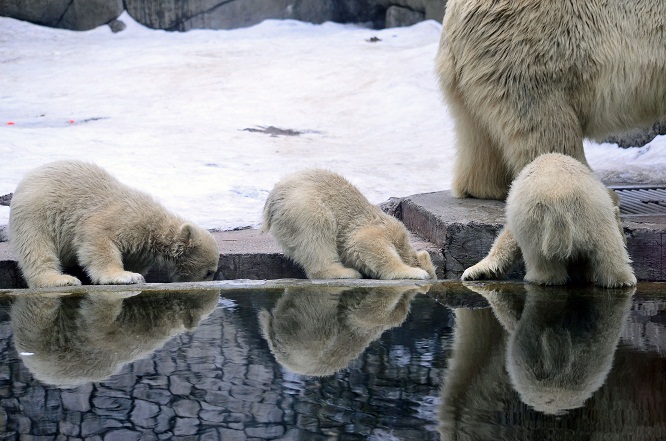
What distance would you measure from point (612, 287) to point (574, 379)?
1298 mm

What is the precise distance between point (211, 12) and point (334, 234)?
13001mm

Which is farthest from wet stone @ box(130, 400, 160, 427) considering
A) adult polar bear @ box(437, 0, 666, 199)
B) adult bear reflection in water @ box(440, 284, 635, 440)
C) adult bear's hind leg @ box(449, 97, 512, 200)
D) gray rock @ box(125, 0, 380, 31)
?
gray rock @ box(125, 0, 380, 31)

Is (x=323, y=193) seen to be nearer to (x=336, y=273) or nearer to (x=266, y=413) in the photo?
(x=336, y=273)

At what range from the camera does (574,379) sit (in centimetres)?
215

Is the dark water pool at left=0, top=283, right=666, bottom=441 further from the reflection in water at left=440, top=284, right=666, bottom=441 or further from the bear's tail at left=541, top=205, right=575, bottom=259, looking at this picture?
the bear's tail at left=541, top=205, right=575, bottom=259

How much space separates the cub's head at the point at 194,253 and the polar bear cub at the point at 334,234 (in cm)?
32

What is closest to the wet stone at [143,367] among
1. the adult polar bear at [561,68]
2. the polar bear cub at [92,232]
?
the polar bear cub at [92,232]

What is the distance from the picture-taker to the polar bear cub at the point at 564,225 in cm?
319

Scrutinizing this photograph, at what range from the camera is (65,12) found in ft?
51.9

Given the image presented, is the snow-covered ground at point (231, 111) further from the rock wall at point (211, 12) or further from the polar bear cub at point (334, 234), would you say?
the polar bear cub at point (334, 234)

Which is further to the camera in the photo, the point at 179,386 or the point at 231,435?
the point at 179,386

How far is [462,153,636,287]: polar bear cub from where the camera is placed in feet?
10.5

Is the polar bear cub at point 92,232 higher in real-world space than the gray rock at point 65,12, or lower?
lower

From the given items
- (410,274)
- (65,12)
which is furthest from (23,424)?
(65,12)
